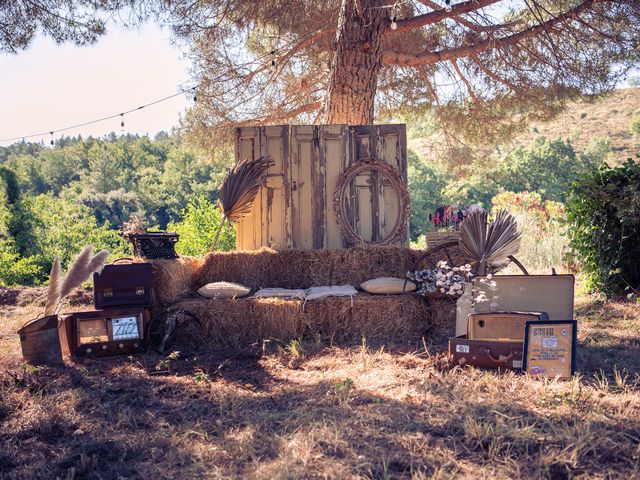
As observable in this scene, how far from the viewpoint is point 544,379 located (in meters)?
3.64

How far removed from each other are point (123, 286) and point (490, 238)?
112 inches

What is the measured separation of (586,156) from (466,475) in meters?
26.1

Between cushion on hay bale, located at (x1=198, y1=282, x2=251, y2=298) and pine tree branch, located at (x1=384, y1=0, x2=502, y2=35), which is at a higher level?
pine tree branch, located at (x1=384, y1=0, x2=502, y2=35)

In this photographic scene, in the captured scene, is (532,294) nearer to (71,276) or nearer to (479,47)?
(71,276)

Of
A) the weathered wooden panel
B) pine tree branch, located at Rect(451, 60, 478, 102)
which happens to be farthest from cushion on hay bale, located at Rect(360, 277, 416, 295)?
pine tree branch, located at Rect(451, 60, 478, 102)

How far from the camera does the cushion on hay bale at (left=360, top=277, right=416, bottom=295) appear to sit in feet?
17.4

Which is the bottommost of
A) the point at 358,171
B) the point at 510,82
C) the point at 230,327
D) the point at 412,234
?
the point at 412,234

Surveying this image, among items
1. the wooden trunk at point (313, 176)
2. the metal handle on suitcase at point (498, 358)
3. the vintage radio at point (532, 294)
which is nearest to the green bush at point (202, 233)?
the wooden trunk at point (313, 176)

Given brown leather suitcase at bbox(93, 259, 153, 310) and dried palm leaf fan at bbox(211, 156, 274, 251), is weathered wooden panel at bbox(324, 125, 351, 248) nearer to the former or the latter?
dried palm leaf fan at bbox(211, 156, 274, 251)

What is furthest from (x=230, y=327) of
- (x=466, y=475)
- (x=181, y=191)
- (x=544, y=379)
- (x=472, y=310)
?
(x=181, y=191)

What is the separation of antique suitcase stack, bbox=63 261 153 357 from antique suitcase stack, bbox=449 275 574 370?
2.31 m

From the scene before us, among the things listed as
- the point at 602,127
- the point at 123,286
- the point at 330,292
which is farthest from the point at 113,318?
the point at 602,127

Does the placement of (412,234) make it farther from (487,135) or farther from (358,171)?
(358,171)

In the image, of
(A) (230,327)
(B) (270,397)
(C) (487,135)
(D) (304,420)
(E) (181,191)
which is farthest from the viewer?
(E) (181,191)
